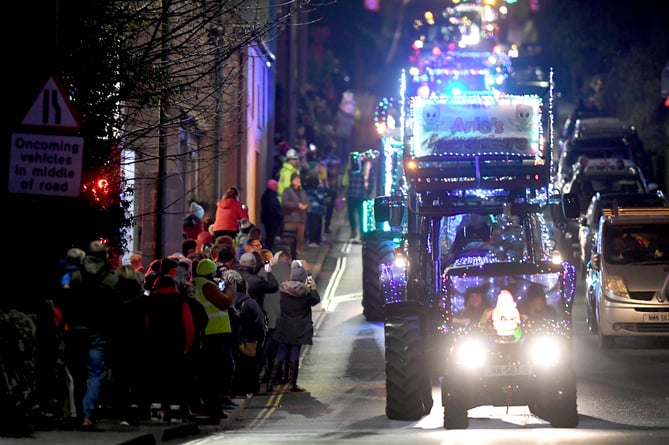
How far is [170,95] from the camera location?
57.1 ft

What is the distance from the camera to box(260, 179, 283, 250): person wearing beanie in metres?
32.1

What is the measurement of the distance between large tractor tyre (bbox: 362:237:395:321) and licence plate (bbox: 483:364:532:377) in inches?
377

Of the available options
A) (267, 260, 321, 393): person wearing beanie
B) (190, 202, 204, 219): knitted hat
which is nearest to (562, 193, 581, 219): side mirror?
(267, 260, 321, 393): person wearing beanie

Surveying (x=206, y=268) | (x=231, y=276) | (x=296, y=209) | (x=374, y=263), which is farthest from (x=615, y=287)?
(x=296, y=209)

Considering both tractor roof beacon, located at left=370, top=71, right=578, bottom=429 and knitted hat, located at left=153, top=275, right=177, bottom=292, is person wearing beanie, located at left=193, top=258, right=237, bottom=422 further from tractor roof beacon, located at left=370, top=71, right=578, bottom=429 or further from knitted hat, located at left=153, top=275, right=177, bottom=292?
tractor roof beacon, located at left=370, top=71, right=578, bottom=429

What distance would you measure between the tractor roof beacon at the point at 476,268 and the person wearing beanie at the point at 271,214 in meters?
11.0

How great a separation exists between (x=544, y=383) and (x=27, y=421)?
212 inches

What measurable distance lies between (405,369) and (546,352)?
172 centimetres

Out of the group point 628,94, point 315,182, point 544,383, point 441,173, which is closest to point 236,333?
point 441,173

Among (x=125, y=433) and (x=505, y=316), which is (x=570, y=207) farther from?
(x=125, y=433)

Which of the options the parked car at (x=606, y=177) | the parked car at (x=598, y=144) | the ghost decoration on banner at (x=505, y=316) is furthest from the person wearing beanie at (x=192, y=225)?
the parked car at (x=598, y=144)

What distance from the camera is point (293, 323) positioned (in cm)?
2072

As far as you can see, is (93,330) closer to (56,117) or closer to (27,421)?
(27,421)

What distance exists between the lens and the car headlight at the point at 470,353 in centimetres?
1580
